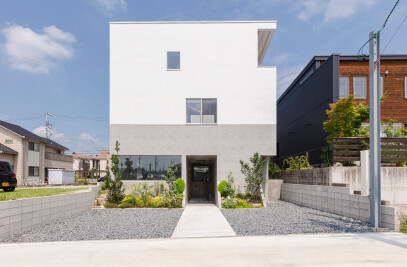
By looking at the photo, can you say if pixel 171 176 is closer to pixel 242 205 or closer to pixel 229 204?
pixel 229 204

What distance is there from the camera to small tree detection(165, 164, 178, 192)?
11.9 metres

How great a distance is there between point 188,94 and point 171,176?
419 centimetres

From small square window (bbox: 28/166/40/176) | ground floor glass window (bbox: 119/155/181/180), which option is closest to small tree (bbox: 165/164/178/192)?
ground floor glass window (bbox: 119/155/181/180)

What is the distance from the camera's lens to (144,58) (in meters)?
12.8

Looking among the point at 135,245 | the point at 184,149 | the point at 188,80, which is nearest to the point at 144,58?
the point at 188,80

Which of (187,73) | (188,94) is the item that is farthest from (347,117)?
(187,73)

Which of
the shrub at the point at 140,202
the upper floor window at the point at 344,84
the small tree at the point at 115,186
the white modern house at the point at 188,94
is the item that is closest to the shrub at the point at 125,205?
the shrub at the point at 140,202

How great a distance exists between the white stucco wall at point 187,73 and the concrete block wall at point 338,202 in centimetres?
378

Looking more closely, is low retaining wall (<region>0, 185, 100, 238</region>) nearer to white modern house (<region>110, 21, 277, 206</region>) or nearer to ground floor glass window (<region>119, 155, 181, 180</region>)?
ground floor glass window (<region>119, 155, 181, 180</region>)

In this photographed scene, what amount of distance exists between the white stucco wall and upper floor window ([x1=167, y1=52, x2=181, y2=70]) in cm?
21

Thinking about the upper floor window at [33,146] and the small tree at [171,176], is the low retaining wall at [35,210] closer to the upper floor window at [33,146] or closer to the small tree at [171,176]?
the small tree at [171,176]

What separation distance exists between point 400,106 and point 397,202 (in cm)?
893

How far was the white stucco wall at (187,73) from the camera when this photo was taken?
41.8 feet

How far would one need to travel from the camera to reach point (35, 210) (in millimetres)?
7473
